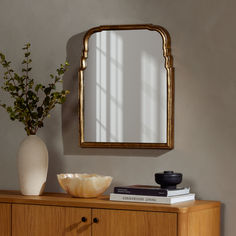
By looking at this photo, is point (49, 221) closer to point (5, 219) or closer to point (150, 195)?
point (5, 219)

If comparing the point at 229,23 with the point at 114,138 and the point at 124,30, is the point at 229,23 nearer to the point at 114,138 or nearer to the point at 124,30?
the point at 124,30

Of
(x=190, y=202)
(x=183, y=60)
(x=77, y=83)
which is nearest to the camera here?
(x=190, y=202)

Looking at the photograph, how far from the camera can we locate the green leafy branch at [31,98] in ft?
10.4

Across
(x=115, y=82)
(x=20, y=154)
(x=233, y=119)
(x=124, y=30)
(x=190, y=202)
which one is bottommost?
(x=190, y=202)

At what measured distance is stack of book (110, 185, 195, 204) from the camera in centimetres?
270

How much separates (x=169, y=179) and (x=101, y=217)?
14.5 inches

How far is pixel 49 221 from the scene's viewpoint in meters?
2.86

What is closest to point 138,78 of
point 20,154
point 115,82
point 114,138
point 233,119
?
point 115,82

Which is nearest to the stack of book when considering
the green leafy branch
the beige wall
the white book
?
the white book

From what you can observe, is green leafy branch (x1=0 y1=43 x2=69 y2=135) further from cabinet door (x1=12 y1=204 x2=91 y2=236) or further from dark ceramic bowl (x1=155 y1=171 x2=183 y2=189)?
dark ceramic bowl (x1=155 y1=171 x2=183 y2=189)

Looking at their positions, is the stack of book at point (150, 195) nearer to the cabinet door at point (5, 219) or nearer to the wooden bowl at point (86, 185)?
the wooden bowl at point (86, 185)

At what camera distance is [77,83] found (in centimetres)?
330

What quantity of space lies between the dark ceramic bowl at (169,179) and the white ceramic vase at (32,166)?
66 cm

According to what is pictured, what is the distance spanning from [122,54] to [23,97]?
66 centimetres
